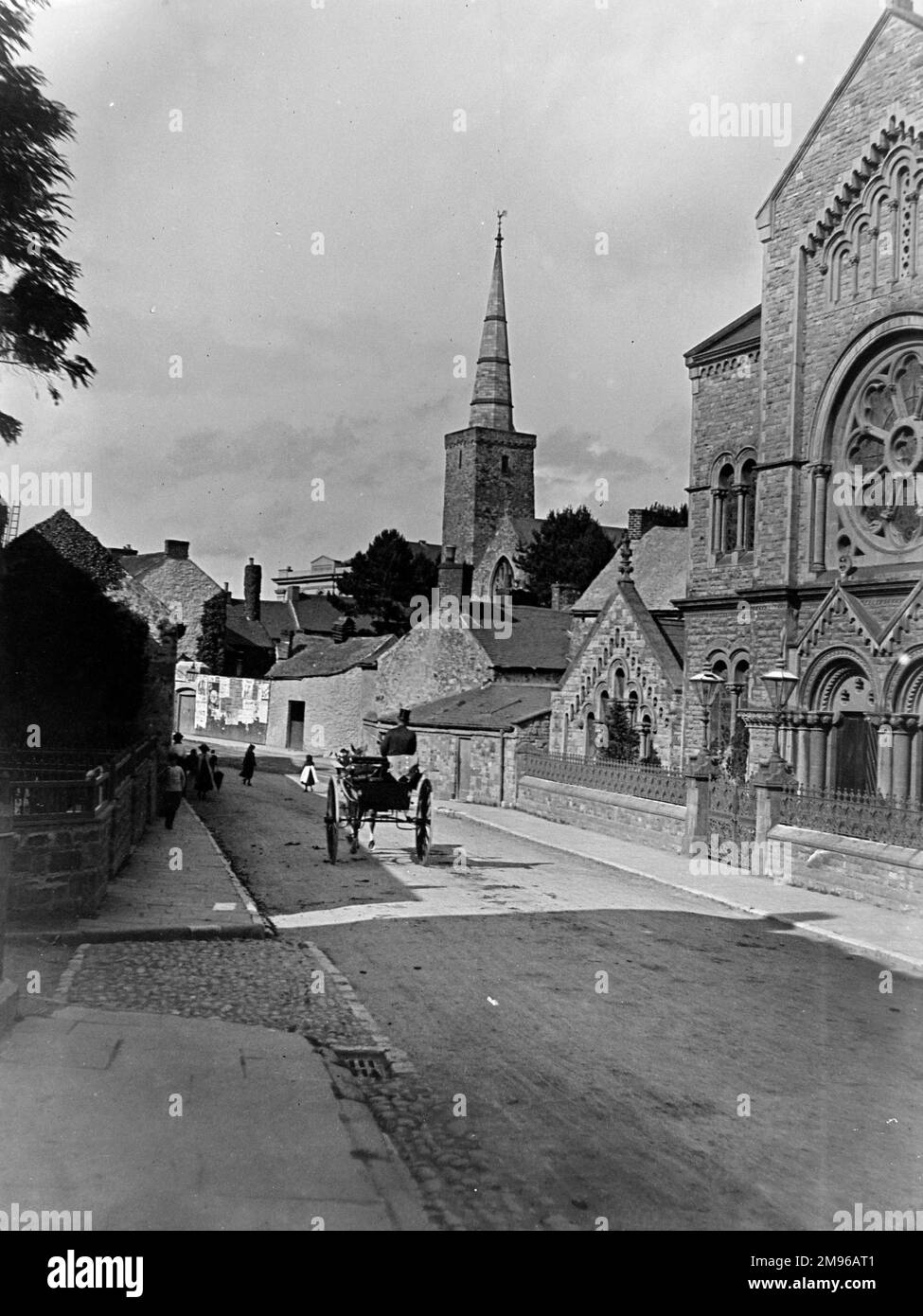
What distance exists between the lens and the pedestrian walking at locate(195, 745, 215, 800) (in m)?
28.8

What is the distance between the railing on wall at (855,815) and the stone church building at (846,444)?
363 cm

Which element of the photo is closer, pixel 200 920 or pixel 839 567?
pixel 200 920

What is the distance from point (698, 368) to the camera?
91.2ft

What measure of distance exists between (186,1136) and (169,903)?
7.04 meters

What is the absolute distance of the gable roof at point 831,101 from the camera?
21.2 meters

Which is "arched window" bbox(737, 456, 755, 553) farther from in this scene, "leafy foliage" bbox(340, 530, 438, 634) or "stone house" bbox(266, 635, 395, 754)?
"leafy foliage" bbox(340, 530, 438, 634)

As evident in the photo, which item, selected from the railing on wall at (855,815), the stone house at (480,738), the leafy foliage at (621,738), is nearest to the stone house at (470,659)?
the stone house at (480,738)

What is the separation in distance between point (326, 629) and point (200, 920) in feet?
232

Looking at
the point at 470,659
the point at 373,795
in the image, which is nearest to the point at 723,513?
the point at 470,659

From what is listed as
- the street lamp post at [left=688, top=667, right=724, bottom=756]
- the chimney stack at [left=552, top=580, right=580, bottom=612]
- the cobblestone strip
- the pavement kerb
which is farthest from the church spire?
the cobblestone strip

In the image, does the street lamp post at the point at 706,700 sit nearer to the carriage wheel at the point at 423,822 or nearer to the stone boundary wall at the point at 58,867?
the carriage wheel at the point at 423,822
